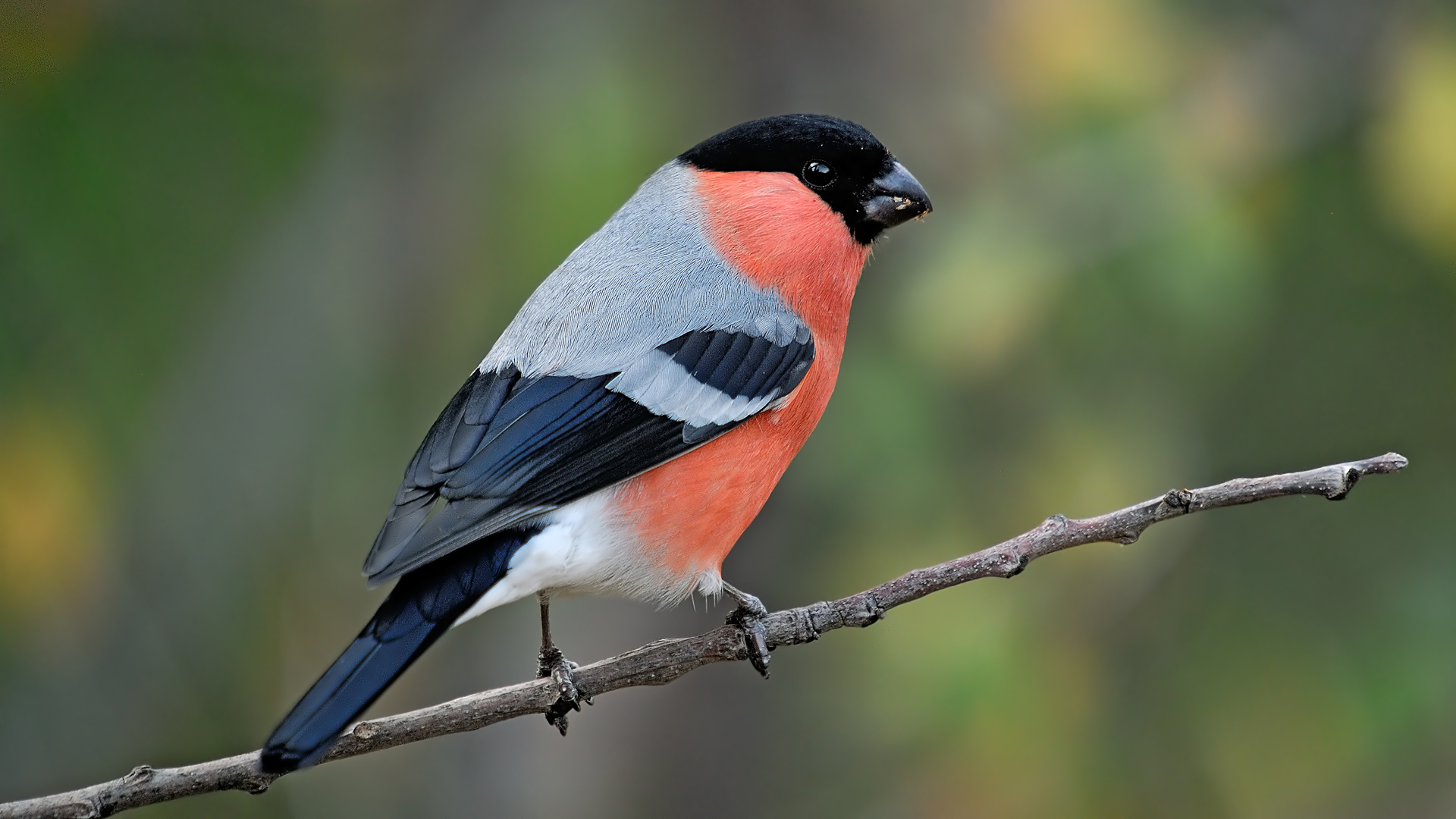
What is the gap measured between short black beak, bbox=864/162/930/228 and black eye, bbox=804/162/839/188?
0.10m

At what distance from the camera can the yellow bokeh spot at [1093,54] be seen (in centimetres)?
305

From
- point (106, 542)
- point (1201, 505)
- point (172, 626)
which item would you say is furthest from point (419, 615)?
point (172, 626)

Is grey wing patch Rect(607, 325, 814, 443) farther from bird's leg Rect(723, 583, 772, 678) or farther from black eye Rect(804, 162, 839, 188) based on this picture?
black eye Rect(804, 162, 839, 188)

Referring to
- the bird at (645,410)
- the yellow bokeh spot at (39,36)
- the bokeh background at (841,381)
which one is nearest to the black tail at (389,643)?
the bird at (645,410)

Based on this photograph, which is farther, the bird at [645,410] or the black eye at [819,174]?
the black eye at [819,174]

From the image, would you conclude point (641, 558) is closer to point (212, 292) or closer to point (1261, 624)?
point (1261, 624)

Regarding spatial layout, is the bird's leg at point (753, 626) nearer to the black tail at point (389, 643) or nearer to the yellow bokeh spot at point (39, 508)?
the black tail at point (389, 643)

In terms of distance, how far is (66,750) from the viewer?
3691mm

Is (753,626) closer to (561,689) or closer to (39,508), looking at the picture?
(561,689)

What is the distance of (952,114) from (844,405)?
1080mm

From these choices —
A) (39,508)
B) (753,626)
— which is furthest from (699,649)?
(39,508)

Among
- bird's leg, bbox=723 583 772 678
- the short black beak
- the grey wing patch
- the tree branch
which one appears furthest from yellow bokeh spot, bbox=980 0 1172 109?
bird's leg, bbox=723 583 772 678

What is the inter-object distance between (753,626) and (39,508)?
202 centimetres

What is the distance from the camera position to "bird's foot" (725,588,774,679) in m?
2.39
